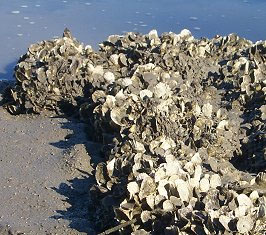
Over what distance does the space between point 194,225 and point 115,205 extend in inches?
20.7

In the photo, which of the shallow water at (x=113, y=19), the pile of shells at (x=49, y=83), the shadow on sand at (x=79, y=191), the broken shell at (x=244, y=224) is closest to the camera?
the broken shell at (x=244, y=224)

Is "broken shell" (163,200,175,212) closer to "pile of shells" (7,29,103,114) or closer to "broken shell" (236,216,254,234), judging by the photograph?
"broken shell" (236,216,254,234)

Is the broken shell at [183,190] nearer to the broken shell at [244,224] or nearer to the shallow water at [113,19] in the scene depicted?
the broken shell at [244,224]

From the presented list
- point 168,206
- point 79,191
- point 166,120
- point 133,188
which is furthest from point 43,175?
point 168,206

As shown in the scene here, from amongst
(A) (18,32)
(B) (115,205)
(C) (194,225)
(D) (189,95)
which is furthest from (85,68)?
(A) (18,32)

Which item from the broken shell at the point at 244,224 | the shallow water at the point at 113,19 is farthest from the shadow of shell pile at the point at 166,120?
the shallow water at the point at 113,19

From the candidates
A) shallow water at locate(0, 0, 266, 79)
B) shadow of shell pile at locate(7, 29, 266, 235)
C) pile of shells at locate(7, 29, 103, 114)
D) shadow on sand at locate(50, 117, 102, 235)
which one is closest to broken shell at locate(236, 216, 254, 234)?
shadow of shell pile at locate(7, 29, 266, 235)

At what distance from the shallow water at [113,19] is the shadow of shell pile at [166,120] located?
73.1 inches

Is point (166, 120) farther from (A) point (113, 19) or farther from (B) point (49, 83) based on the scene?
(A) point (113, 19)

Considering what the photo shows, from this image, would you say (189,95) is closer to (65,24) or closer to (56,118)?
(56,118)

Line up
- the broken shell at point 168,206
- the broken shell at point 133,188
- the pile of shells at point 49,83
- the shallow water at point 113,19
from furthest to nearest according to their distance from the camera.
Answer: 1. the shallow water at point 113,19
2. the pile of shells at point 49,83
3. the broken shell at point 133,188
4. the broken shell at point 168,206

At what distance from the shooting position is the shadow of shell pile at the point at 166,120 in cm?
238

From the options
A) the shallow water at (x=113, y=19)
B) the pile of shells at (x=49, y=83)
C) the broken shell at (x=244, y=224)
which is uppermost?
the broken shell at (x=244, y=224)

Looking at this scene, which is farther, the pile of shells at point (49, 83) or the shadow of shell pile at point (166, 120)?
the pile of shells at point (49, 83)
